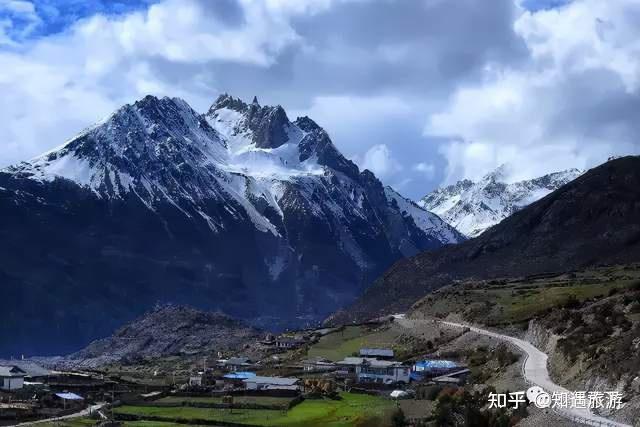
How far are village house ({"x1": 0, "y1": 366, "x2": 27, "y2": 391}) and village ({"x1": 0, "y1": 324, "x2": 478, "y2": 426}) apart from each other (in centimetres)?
12

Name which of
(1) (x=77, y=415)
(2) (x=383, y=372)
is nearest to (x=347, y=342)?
(2) (x=383, y=372)

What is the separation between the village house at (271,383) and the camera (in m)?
107

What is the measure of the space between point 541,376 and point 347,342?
Result: 9900 cm

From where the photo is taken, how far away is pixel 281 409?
304 feet

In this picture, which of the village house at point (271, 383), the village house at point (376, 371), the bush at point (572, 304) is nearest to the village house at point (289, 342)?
the village house at point (376, 371)

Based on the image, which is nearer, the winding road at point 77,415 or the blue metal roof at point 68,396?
the winding road at point 77,415

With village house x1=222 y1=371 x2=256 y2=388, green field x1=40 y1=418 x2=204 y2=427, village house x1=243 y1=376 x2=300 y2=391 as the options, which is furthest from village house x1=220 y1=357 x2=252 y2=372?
green field x1=40 y1=418 x2=204 y2=427

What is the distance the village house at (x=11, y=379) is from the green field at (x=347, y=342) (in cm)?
5160

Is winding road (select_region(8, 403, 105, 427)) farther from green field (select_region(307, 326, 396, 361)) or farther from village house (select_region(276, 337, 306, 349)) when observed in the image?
village house (select_region(276, 337, 306, 349))

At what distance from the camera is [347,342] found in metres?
166

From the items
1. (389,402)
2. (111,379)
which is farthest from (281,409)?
(111,379)

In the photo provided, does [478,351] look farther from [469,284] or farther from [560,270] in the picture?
[560,270]

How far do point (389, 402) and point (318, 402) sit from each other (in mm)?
9922

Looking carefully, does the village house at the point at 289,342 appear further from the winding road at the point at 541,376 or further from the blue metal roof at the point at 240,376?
the winding road at the point at 541,376
